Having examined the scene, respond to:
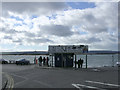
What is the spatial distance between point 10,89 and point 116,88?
6.24 m

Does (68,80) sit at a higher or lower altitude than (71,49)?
lower

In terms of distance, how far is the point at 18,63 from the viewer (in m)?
34.7

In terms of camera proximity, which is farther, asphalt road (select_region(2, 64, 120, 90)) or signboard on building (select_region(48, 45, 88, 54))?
signboard on building (select_region(48, 45, 88, 54))

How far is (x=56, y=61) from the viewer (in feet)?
86.0

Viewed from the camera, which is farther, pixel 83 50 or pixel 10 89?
pixel 83 50

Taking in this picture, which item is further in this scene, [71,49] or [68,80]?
[71,49]

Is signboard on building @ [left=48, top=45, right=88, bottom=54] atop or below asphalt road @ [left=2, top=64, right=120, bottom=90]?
atop

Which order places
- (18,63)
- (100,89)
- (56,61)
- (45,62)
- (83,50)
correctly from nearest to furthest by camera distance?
(100,89) < (83,50) < (56,61) < (45,62) < (18,63)

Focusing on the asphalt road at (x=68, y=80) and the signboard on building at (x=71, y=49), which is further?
the signboard on building at (x=71, y=49)

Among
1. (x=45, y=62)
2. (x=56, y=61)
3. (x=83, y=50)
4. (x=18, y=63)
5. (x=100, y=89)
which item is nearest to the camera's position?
(x=100, y=89)

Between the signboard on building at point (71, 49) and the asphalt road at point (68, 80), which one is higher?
the signboard on building at point (71, 49)

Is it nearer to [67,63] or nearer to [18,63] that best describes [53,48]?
[67,63]

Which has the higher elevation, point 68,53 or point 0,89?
point 68,53

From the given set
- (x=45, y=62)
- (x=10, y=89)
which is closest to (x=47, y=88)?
(x=10, y=89)
